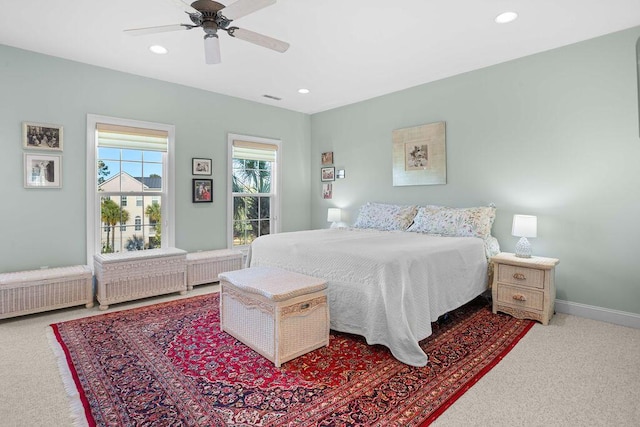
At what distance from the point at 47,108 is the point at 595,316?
5774mm

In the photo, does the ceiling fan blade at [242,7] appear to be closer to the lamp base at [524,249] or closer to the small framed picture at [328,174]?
the lamp base at [524,249]

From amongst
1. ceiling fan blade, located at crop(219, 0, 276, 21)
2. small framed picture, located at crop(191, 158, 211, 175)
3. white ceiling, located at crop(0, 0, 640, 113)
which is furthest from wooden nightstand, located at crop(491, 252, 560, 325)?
small framed picture, located at crop(191, 158, 211, 175)

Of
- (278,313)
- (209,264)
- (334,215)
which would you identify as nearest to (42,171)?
(209,264)

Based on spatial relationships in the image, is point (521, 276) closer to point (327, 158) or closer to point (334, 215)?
point (334, 215)

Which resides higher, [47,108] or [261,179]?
[47,108]

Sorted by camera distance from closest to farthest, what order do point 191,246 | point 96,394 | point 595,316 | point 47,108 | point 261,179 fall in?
point 96,394, point 595,316, point 47,108, point 191,246, point 261,179

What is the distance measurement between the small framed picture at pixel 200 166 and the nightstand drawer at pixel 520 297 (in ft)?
12.5

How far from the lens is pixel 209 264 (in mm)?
4359

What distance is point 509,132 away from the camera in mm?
3693

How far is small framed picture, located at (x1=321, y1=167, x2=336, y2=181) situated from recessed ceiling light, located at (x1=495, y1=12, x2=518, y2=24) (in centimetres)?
320

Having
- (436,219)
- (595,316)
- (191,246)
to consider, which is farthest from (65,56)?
(595,316)

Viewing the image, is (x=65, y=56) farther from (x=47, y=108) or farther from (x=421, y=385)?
(x=421, y=385)

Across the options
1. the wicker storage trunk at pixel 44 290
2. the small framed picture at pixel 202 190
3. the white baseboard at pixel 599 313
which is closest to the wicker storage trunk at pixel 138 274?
the wicker storage trunk at pixel 44 290

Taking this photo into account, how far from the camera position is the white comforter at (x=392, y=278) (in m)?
2.37
